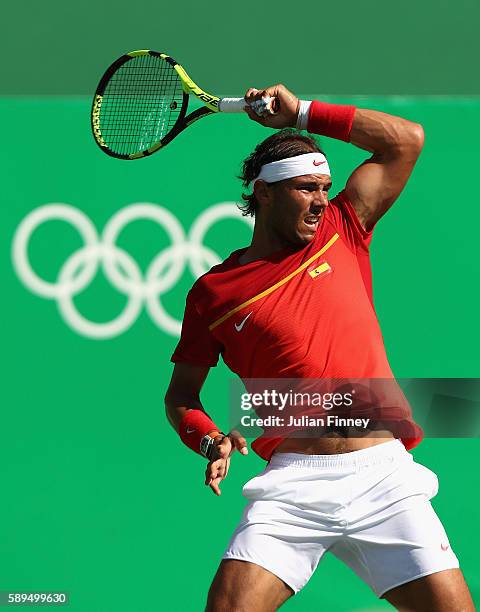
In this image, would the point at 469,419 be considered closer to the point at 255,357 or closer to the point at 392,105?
the point at 392,105

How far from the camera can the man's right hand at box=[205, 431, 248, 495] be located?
364 centimetres

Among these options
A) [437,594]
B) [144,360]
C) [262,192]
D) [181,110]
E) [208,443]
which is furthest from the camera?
[144,360]

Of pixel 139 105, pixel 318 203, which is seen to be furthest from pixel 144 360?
pixel 318 203

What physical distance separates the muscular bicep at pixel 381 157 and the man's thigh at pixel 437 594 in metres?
1.16

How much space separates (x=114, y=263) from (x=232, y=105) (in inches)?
65.1

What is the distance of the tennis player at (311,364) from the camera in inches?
145

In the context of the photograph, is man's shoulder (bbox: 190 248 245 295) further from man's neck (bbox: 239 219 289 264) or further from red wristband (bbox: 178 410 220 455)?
red wristband (bbox: 178 410 220 455)

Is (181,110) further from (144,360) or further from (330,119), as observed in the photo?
(144,360)

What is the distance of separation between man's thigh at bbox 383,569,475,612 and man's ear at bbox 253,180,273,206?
51.8 inches

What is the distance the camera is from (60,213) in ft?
18.2

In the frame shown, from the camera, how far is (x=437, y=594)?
359cm

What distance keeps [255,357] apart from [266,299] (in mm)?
183

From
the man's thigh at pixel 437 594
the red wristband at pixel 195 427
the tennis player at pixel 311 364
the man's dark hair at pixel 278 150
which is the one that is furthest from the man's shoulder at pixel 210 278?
the man's thigh at pixel 437 594

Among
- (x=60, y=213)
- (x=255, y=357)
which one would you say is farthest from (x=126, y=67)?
(x=255, y=357)
